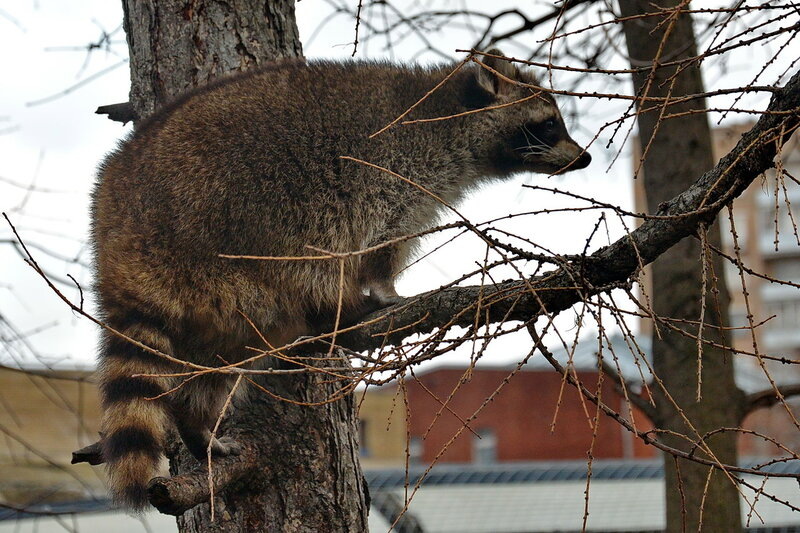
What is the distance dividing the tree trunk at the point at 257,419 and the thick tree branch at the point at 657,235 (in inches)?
31.4

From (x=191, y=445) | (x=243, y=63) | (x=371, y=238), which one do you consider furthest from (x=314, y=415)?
(x=243, y=63)

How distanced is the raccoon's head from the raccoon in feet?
1.03

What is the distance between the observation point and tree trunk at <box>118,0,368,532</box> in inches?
129

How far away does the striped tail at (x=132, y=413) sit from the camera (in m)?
2.70

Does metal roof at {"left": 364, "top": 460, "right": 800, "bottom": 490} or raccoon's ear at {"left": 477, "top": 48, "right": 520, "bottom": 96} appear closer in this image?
raccoon's ear at {"left": 477, "top": 48, "right": 520, "bottom": 96}

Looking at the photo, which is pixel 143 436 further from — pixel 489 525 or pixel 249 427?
pixel 489 525

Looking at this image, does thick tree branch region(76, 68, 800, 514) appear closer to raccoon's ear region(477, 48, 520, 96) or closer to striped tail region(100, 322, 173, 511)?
striped tail region(100, 322, 173, 511)

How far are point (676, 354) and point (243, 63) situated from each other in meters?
2.40

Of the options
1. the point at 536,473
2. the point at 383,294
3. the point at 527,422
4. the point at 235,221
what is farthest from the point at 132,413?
the point at 527,422

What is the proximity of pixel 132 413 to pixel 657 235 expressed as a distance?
168cm

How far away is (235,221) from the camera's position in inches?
134

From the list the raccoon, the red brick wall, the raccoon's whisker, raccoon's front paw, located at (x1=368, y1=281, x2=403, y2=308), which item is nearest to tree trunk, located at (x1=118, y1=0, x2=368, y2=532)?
the raccoon

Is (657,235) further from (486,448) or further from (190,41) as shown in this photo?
(486,448)

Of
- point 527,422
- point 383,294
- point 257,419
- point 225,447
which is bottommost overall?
point 225,447
